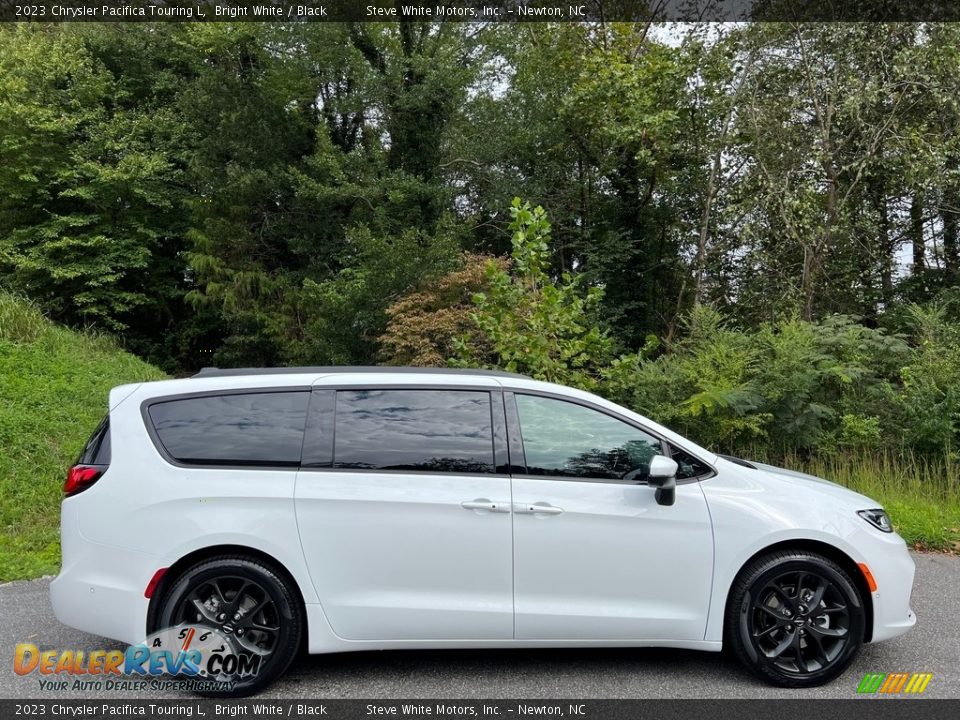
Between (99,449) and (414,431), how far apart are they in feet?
5.64

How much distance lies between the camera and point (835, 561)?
3916 mm

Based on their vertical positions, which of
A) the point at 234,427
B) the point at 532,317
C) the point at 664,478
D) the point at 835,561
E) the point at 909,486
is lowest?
the point at 909,486

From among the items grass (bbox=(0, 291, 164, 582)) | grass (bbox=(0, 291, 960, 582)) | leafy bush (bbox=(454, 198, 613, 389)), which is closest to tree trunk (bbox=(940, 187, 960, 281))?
grass (bbox=(0, 291, 960, 582))

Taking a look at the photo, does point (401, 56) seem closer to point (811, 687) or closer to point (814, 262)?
point (814, 262)

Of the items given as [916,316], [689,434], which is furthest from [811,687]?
[916,316]

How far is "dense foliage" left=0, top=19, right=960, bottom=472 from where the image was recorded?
12.1 metres

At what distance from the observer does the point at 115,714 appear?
3.56 meters

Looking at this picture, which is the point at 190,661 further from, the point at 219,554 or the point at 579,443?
the point at 579,443

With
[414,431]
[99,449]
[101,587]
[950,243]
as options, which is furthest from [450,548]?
[950,243]

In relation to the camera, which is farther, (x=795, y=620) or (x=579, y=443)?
(x=579, y=443)

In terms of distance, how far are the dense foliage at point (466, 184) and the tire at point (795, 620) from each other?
5.56 metres

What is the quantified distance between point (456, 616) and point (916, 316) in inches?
362

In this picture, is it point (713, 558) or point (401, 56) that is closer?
point (713, 558)

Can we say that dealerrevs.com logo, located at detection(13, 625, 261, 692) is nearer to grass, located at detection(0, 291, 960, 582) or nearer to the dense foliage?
grass, located at detection(0, 291, 960, 582)
